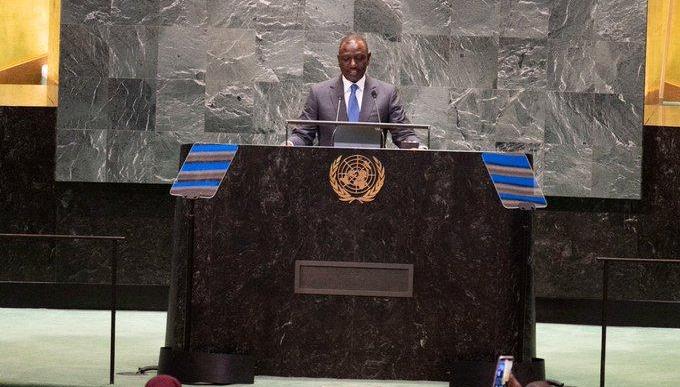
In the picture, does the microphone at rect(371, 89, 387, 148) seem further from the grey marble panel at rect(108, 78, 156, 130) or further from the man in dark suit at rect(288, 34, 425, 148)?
the grey marble panel at rect(108, 78, 156, 130)

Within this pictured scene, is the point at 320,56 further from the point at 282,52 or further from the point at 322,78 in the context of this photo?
the point at 282,52

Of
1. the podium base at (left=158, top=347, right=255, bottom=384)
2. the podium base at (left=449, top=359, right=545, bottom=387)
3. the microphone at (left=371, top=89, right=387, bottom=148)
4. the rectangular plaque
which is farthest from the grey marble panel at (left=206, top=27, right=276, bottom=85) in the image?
the podium base at (left=449, top=359, right=545, bottom=387)

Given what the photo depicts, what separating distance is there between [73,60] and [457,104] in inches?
132

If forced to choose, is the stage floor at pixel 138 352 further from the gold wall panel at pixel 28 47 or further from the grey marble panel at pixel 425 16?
the grey marble panel at pixel 425 16

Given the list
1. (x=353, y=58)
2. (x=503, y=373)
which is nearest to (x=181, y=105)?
(x=353, y=58)

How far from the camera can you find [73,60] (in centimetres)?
969

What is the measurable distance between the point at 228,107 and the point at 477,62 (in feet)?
7.25

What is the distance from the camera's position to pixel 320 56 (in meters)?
9.70

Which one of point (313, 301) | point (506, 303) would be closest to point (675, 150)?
point (506, 303)

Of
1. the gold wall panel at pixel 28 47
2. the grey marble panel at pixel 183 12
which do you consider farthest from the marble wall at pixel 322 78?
the gold wall panel at pixel 28 47

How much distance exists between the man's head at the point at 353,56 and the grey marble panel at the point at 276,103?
2339 mm

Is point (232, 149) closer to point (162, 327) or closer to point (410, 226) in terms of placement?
point (410, 226)

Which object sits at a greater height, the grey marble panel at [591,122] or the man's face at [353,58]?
the man's face at [353,58]

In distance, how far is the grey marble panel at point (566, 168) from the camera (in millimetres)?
9719
